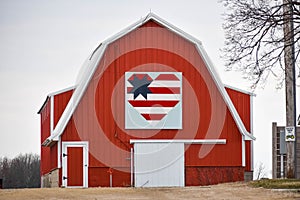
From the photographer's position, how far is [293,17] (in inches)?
1136

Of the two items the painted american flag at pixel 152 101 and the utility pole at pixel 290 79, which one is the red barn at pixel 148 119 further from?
the utility pole at pixel 290 79

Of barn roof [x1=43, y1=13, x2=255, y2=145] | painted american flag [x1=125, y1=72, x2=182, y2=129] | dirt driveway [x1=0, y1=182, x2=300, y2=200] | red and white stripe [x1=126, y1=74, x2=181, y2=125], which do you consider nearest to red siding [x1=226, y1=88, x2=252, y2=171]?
barn roof [x1=43, y1=13, x2=255, y2=145]

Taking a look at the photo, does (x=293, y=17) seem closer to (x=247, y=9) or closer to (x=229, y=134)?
(x=247, y=9)

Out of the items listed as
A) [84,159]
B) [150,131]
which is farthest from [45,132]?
[150,131]

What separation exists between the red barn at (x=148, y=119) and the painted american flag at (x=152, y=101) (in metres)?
0.04

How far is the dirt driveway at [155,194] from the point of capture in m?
25.8

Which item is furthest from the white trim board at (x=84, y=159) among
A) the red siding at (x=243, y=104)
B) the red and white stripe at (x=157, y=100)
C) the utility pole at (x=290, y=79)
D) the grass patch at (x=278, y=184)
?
the utility pole at (x=290, y=79)

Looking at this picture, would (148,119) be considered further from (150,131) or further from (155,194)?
(155,194)

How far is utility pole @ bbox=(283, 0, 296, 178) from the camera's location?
28872mm

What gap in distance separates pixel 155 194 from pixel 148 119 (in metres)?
8.40

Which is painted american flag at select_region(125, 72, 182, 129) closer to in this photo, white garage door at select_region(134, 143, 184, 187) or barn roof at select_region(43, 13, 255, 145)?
white garage door at select_region(134, 143, 184, 187)

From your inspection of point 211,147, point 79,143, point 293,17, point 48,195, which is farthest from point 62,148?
point 293,17

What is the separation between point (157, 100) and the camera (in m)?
35.2

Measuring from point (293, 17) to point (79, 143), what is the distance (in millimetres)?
10684
